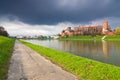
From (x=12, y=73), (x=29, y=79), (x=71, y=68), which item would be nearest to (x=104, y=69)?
(x=71, y=68)

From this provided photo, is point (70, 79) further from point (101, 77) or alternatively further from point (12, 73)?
point (12, 73)

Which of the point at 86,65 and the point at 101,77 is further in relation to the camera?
the point at 86,65

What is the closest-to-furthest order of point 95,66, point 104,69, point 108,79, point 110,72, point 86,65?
point 108,79, point 110,72, point 104,69, point 95,66, point 86,65

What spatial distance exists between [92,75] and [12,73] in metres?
6.88

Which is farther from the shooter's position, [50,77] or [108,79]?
[50,77]

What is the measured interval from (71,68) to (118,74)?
6.39 meters

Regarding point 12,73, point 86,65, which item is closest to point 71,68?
point 86,65

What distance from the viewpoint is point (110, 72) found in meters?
17.1

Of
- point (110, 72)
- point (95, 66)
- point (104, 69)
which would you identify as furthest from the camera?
point (95, 66)

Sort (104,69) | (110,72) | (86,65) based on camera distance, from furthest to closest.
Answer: (86,65) < (104,69) < (110,72)

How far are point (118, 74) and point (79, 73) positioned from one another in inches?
151

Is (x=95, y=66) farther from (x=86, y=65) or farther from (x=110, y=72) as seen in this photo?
(x=110, y=72)

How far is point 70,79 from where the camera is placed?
16.6 m

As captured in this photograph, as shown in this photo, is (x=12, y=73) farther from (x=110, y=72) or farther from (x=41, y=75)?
(x=110, y=72)
